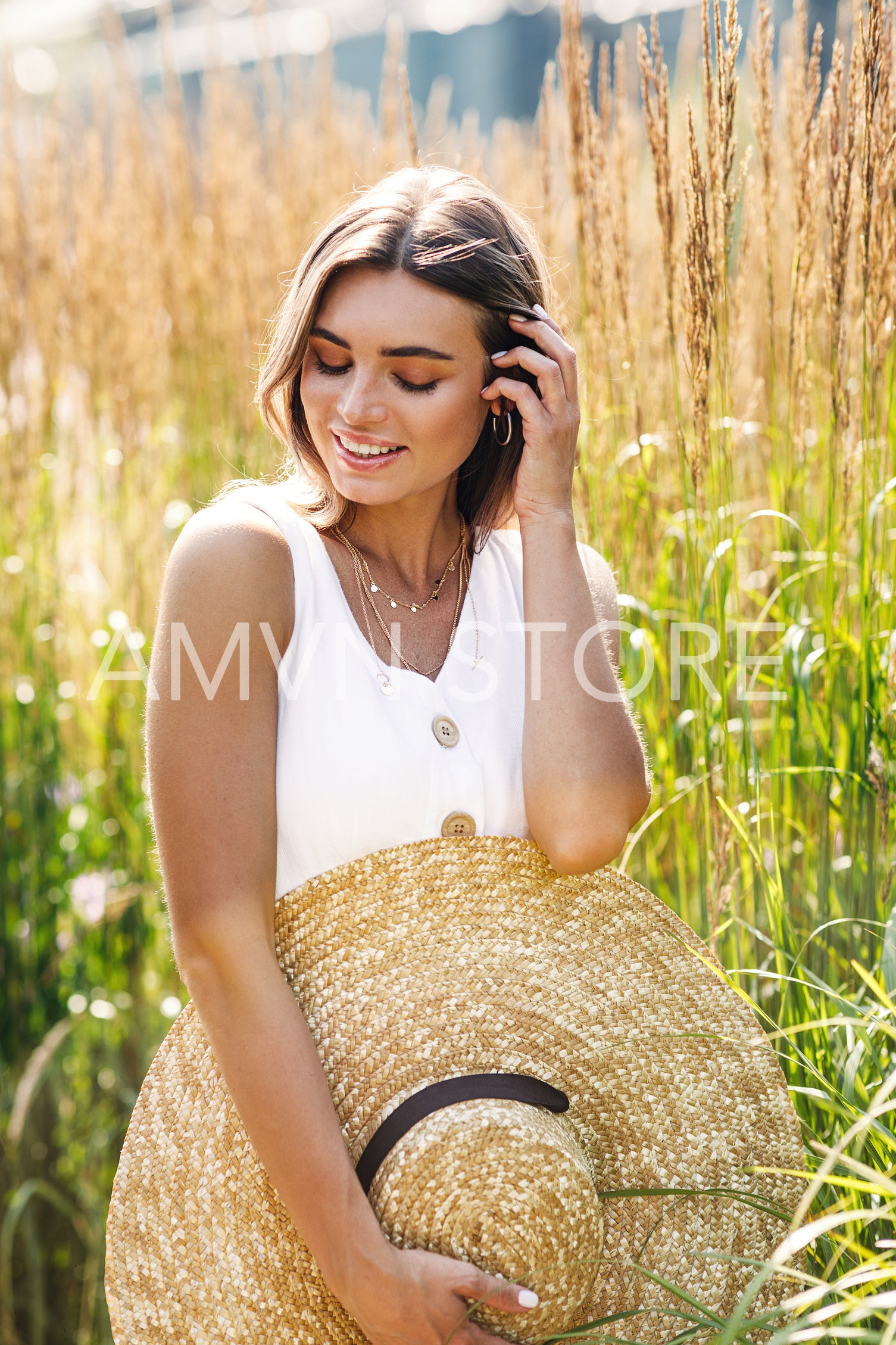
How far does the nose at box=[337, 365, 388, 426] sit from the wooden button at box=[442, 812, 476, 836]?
1.57 ft

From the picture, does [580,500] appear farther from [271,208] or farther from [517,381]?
[271,208]

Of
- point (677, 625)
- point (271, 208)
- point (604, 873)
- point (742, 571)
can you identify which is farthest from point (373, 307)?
point (271, 208)

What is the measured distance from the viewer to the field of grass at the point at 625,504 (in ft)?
5.23

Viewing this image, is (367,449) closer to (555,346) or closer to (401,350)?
(401,350)

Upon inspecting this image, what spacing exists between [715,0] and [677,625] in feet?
3.13

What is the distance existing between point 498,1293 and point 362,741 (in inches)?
23.2

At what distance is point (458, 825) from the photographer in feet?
4.52

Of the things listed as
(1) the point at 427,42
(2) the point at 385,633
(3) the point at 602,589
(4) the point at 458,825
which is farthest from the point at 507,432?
(1) the point at 427,42

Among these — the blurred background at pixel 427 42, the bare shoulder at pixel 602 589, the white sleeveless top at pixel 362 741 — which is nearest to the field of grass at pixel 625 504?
the bare shoulder at pixel 602 589

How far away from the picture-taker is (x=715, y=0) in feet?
5.00

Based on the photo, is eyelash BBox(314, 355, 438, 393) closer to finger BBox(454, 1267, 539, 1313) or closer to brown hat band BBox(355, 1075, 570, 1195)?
brown hat band BBox(355, 1075, 570, 1195)

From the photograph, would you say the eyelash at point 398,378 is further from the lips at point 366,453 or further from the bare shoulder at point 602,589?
the bare shoulder at point 602,589

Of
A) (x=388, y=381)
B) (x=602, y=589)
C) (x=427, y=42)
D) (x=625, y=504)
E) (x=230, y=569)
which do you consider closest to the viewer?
(x=230, y=569)

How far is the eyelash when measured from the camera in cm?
142
